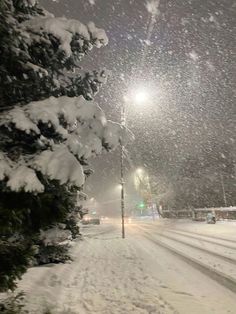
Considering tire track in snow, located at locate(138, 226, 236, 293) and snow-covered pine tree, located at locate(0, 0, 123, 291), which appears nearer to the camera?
snow-covered pine tree, located at locate(0, 0, 123, 291)

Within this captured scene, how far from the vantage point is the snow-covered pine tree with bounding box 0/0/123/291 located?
4.79 m

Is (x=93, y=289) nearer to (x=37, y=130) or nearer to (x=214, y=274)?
(x=214, y=274)

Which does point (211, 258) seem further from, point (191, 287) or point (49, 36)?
point (49, 36)

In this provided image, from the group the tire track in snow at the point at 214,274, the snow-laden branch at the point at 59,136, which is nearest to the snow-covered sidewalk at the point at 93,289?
the tire track in snow at the point at 214,274

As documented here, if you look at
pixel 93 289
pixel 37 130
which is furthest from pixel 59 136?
pixel 93 289

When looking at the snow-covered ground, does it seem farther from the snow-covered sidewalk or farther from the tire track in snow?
the tire track in snow

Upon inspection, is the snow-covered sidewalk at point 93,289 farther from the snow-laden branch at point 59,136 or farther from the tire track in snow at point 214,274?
the snow-laden branch at point 59,136

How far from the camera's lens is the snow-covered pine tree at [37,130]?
15.7 ft

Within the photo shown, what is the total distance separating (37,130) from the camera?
192 inches

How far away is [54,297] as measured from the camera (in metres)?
7.54

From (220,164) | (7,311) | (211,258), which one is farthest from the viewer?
(220,164)

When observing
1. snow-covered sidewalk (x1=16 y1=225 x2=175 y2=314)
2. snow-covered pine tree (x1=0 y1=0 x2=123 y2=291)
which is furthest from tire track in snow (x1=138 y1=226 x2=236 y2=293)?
snow-covered pine tree (x1=0 y1=0 x2=123 y2=291)

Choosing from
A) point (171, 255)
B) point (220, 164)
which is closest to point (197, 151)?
point (220, 164)

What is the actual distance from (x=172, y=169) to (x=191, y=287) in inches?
2119
